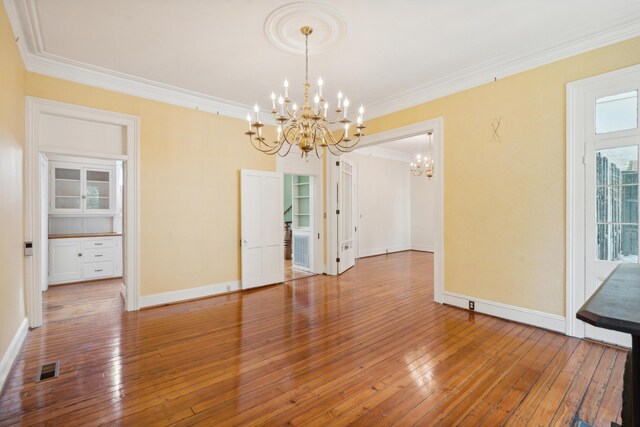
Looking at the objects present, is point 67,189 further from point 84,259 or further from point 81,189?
point 84,259

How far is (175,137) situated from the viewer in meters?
4.62

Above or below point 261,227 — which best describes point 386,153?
above

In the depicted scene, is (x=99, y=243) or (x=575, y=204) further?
(x=99, y=243)

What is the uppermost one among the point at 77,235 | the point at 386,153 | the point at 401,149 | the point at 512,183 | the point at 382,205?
the point at 401,149

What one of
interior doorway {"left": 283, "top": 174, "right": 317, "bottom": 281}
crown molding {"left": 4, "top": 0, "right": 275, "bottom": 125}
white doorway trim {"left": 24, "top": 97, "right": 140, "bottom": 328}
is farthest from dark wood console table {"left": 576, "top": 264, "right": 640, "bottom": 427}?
interior doorway {"left": 283, "top": 174, "right": 317, "bottom": 281}

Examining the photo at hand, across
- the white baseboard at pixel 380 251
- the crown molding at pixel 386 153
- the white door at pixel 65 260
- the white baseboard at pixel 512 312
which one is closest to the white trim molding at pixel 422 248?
the white baseboard at pixel 380 251

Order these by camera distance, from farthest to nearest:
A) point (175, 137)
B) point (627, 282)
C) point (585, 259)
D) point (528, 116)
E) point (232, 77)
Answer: point (175, 137) < point (232, 77) < point (528, 116) < point (585, 259) < point (627, 282)

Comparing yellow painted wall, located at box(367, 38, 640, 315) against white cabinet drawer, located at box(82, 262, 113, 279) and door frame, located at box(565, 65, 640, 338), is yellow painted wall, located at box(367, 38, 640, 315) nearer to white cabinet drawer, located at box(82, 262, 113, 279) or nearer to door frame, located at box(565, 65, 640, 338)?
door frame, located at box(565, 65, 640, 338)

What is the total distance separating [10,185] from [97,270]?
393 centimetres

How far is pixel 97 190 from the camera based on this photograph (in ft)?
20.8

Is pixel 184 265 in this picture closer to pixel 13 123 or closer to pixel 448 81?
pixel 13 123

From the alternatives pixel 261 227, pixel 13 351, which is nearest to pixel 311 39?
pixel 261 227

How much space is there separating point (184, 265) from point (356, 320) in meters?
2.84

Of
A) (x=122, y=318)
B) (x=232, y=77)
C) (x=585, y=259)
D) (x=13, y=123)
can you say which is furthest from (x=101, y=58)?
(x=585, y=259)
